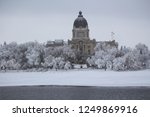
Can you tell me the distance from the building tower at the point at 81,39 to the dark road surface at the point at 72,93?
763mm

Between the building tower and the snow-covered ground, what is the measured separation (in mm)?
422

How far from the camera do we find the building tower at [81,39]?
785 cm

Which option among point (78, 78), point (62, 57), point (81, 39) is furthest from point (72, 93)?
point (81, 39)

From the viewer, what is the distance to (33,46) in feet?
26.5

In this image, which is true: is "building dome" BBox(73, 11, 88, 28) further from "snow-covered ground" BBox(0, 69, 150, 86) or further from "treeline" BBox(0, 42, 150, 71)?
"snow-covered ground" BBox(0, 69, 150, 86)

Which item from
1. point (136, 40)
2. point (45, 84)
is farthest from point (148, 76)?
point (45, 84)

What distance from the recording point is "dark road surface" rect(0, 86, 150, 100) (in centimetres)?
758

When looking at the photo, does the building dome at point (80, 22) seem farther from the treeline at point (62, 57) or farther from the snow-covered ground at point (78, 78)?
the snow-covered ground at point (78, 78)

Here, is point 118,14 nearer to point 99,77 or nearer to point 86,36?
point 86,36

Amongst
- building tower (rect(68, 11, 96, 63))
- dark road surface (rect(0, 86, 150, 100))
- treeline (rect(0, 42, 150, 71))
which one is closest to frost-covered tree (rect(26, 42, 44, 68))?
treeline (rect(0, 42, 150, 71))

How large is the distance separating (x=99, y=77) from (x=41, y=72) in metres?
1.24

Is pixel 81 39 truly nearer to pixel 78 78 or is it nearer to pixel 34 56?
pixel 78 78

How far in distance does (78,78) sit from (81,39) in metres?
0.82

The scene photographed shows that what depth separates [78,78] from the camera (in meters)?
7.86
